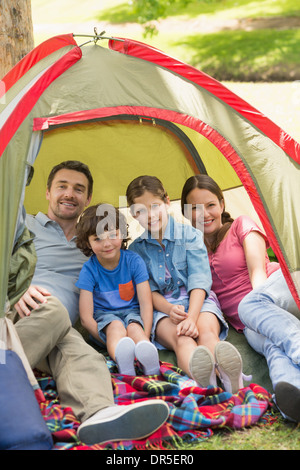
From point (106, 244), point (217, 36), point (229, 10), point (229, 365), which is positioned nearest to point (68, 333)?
point (106, 244)

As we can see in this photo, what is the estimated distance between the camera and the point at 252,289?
115 inches

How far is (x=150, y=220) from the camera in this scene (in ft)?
9.37

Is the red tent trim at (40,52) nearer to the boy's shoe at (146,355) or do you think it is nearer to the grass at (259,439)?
the boy's shoe at (146,355)

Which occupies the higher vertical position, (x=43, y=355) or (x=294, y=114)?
(x=294, y=114)

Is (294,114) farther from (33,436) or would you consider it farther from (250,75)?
(33,436)

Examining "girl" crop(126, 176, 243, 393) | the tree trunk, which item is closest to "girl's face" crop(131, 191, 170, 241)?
"girl" crop(126, 176, 243, 393)

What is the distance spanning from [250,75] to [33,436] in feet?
32.2

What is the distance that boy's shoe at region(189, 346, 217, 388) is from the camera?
2.25 metres

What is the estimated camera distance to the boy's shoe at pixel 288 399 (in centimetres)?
204

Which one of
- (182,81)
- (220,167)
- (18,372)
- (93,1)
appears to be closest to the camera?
(18,372)

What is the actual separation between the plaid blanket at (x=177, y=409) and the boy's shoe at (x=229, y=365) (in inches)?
1.9

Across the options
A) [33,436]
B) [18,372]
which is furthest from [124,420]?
[18,372]

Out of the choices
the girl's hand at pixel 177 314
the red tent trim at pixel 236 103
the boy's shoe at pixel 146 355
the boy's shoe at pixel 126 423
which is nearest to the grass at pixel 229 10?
the red tent trim at pixel 236 103

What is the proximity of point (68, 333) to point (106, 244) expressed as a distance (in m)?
0.49
